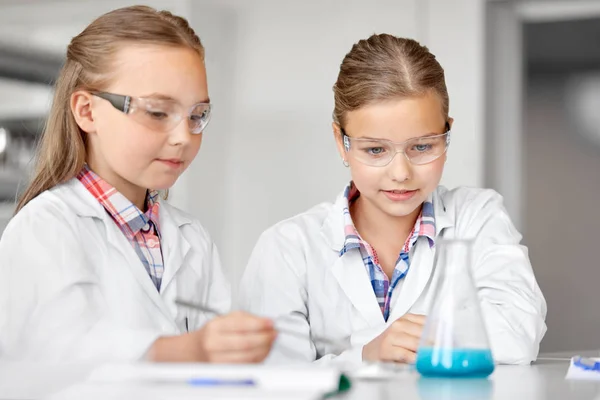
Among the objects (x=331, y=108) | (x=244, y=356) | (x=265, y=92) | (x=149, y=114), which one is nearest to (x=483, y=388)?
(x=244, y=356)

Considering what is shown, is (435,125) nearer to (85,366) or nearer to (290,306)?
(290,306)

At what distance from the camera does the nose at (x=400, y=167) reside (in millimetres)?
1803

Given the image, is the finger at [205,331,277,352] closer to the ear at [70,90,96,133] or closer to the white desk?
the white desk

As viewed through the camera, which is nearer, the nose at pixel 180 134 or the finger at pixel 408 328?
the finger at pixel 408 328

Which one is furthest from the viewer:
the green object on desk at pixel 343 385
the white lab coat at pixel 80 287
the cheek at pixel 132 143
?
the cheek at pixel 132 143

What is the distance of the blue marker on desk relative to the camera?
105 centimetres

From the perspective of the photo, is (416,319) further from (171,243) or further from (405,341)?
(171,243)

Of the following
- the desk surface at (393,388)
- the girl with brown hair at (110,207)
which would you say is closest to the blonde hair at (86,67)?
the girl with brown hair at (110,207)

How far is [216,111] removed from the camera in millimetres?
3678

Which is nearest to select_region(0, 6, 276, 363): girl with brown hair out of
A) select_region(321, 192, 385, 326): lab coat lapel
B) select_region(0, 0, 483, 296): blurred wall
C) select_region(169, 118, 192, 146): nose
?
select_region(169, 118, 192, 146): nose

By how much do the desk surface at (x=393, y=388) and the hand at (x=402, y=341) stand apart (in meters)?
0.15

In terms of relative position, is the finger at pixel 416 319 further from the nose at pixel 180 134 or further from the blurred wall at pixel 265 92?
the blurred wall at pixel 265 92

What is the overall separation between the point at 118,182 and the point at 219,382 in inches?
33.7

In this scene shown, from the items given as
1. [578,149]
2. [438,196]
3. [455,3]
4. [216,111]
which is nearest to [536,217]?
[578,149]
